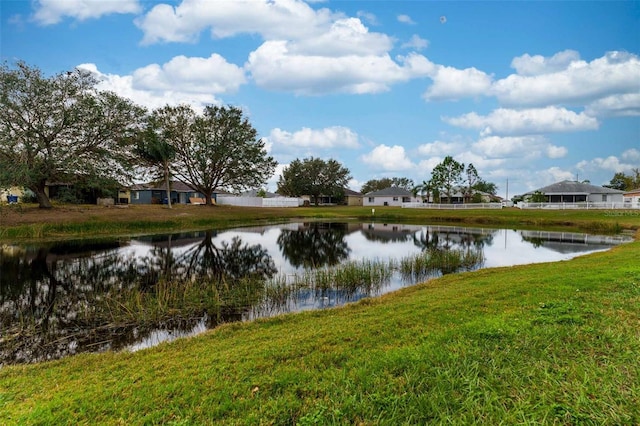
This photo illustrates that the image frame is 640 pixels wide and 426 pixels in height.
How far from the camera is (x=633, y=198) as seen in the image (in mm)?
51938

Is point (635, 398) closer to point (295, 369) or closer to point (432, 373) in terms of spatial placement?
point (432, 373)

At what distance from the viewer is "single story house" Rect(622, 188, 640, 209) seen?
46.0 metres

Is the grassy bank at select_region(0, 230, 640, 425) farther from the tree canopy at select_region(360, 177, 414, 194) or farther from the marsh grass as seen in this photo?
the tree canopy at select_region(360, 177, 414, 194)

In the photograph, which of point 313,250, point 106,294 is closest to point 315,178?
point 313,250

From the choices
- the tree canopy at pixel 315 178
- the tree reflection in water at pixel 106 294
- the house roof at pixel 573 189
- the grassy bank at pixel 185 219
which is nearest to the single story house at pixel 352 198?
the tree canopy at pixel 315 178

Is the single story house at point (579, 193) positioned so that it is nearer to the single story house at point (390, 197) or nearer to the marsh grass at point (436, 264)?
the single story house at point (390, 197)

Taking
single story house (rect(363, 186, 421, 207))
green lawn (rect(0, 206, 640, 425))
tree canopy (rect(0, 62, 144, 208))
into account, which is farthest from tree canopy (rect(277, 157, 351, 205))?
green lawn (rect(0, 206, 640, 425))

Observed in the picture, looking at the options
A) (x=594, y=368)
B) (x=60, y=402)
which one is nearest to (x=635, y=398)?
(x=594, y=368)

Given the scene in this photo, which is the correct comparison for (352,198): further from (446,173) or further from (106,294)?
(106,294)

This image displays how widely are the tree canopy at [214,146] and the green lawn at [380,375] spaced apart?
1742 inches

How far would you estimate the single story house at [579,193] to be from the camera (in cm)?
5916

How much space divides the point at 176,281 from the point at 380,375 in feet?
34.2

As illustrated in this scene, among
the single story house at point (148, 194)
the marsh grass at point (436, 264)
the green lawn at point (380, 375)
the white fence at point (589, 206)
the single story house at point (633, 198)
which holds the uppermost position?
the single story house at point (148, 194)

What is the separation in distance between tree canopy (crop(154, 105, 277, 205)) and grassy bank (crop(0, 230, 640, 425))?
4431 cm
